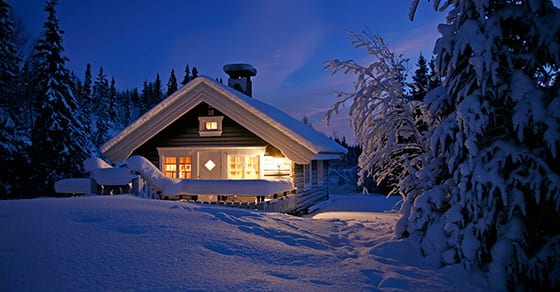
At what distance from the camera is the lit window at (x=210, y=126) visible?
1452 cm

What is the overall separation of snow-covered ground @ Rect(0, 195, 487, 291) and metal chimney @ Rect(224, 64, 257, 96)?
13.4 meters

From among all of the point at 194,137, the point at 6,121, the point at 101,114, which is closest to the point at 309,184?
the point at 194,137

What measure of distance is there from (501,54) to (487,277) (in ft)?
11.3

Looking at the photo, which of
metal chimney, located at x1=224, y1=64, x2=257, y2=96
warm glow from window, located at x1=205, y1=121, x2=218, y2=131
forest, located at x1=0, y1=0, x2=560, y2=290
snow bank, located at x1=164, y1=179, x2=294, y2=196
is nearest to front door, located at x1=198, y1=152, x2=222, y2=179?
warm glow from window, located at x1=205, y1=121, x2=218, y2=131

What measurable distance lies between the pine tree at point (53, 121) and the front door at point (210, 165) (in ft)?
43.3

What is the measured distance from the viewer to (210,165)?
14609 mm

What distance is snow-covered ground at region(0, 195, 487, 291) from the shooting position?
3.37 meters

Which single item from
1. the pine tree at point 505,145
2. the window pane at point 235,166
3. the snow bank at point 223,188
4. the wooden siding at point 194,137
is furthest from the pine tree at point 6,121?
the pine tree at point 505,145

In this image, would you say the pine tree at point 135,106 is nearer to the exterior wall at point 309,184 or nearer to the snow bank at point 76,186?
the exterior wall at point 309,184

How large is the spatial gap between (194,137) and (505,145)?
40.4 ft

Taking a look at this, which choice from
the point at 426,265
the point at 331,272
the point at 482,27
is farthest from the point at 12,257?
the point at 482,27

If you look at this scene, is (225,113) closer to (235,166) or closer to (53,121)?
(235,166)

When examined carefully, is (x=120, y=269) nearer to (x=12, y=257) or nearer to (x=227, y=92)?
(x=12, y=257)

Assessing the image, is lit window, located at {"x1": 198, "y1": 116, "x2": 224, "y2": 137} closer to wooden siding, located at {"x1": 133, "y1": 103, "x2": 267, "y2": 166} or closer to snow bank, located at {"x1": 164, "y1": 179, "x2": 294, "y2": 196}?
wooden siding, located at {"x1": 133, "y1": 103, "x2": 267, "y2": 166}
